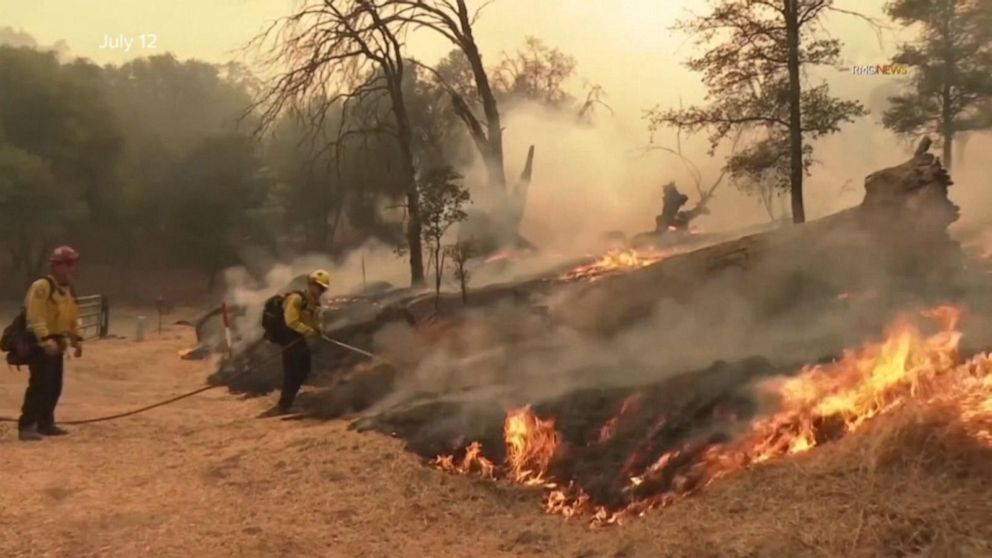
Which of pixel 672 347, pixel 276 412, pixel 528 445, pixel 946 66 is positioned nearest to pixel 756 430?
pixel 528 445

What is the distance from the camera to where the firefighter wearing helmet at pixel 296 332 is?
30.4 ft

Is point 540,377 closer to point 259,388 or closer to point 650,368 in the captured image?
point 650,368

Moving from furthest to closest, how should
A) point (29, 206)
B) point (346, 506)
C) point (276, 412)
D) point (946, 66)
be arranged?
point (29, 206), point (946, 66), point (276, 412), point (346, 506)

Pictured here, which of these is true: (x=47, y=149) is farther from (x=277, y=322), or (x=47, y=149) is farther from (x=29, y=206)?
(x=277, y=322)

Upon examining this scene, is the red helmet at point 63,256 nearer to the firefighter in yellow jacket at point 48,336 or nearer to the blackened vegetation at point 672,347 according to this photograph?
the firefighter in yellow jacket at point 48,336

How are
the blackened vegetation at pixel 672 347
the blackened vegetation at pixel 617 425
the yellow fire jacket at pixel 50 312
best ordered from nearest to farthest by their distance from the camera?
1. the blackened vegetation at pixel 617 425
2. the blackened vegetation at pixel 672 347
3. the yellow fire jacket at pixel 50 312

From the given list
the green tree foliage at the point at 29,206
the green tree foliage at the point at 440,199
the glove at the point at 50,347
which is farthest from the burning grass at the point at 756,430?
the green tree foliage at the point at 29,206

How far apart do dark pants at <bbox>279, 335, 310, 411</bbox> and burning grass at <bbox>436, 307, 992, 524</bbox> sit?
11.2ft

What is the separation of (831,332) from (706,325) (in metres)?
1.70

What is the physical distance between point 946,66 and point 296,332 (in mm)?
20610

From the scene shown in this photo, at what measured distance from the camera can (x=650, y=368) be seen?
738 cm

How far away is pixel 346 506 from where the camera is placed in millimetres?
5590

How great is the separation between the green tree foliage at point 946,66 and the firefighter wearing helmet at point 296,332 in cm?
1863

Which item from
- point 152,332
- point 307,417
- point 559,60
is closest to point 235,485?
point 307,417
